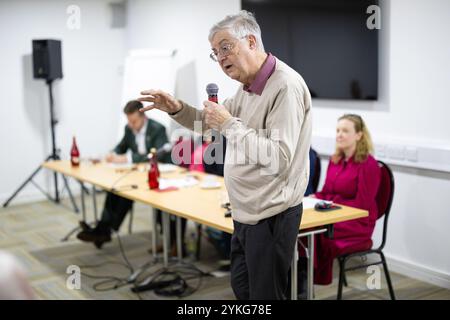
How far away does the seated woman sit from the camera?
10.5ft

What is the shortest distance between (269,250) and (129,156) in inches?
113

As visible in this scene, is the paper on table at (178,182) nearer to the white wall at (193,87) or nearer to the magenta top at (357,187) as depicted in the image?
the magenta top at (357,187)

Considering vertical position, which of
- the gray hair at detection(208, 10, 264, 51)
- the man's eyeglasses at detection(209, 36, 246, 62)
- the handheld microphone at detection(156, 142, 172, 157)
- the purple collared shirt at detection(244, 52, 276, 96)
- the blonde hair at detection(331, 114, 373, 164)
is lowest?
the handheld microphone at detection(156, 142, 172, 157)

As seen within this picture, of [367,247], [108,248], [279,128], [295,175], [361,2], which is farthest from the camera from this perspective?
[108,248]

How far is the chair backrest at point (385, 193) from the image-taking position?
3.24 meters

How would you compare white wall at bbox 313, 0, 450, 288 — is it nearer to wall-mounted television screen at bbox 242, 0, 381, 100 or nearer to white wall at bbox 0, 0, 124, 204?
wall-mounted television screen at bbox 242, 0, 381, 100

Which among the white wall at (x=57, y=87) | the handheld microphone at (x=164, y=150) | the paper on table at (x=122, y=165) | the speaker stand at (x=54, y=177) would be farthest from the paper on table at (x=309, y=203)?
the white wall at (x=57, y=87)

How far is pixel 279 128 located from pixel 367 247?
1642mm

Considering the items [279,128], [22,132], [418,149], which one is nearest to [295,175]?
[279,128]

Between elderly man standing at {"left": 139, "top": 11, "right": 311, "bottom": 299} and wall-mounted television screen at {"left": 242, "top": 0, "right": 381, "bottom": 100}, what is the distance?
2.09 metres

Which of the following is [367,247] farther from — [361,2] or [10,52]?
[10,52]

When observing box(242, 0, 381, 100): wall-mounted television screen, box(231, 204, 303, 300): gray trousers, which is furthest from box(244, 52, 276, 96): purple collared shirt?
box(242, 0, 381, 100): wall-mounted television screen

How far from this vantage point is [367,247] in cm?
328

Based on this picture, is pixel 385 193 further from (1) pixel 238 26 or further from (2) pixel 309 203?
(1) pixel 238 26
